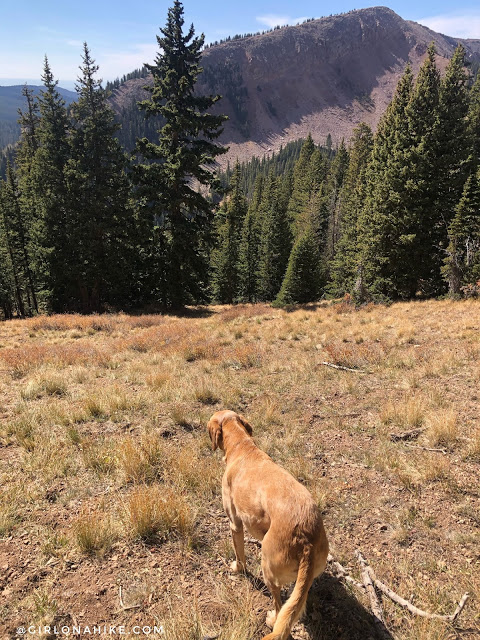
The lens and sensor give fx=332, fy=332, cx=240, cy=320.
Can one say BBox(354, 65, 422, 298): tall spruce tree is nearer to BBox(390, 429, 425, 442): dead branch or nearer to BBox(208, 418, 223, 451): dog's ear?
BBox(390, 429, 425, 442): dead branch

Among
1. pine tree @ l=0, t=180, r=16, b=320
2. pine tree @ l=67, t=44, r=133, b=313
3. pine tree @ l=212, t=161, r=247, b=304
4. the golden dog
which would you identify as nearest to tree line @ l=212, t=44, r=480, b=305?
pine tree @ l=67, t=44, r=133, b=313

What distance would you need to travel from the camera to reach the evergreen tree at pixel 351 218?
2920 centimetres

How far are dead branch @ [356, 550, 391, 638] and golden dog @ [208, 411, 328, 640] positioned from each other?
86cm

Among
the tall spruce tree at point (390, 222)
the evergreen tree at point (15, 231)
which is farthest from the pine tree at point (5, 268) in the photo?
the tall spruce tree at point (390, 222)

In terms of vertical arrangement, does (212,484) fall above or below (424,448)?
above

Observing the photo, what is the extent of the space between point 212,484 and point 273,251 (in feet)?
136

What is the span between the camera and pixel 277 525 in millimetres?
2504

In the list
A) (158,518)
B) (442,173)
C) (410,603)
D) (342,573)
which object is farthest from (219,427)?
(442,173)

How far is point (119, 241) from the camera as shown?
74.5 feet

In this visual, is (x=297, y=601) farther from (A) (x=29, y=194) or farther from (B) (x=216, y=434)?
(A) (x=29, y=194)

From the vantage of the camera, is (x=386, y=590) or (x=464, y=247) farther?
(x=464, y=247)

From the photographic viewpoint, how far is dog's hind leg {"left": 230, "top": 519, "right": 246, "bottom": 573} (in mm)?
3082

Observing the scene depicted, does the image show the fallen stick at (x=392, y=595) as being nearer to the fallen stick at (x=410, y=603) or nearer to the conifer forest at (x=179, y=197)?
the fallen stick at (x=410, y=603)

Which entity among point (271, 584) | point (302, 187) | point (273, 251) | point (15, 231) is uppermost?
point (302, 187)
